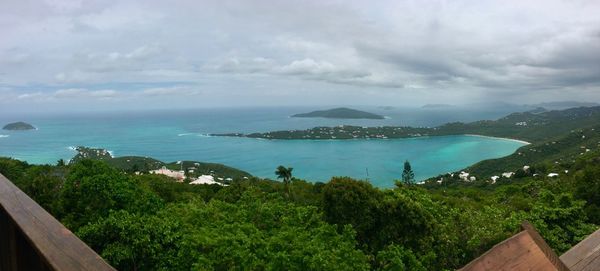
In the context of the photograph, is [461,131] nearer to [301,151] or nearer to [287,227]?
[301,151]

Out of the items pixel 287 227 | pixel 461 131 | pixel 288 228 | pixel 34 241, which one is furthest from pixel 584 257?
pixel 461 131

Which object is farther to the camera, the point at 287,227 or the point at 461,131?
the point at 461,131

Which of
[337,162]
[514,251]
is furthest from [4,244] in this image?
[337,162]

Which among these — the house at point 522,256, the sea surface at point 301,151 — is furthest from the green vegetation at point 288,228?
the sea surface at point 301,151

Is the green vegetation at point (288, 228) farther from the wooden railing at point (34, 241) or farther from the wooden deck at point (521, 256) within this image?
the wooden deck at point (521, 256)

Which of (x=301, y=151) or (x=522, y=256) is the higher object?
(x=522, y=256)

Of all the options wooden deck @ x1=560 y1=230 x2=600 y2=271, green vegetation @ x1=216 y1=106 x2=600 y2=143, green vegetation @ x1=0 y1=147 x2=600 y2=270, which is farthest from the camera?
green vegetation @ x1=216 y1=106 x2=600 y2=143

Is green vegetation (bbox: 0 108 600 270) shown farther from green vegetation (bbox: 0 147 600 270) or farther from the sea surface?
the sea surface

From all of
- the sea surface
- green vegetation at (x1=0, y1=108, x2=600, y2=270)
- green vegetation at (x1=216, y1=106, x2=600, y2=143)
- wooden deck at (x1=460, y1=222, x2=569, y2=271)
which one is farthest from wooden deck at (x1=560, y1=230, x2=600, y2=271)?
green vegetation at (x1=216, y1=106, x2=600, y2=143)

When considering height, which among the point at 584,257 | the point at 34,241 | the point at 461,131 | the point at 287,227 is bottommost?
the point at 461,131
